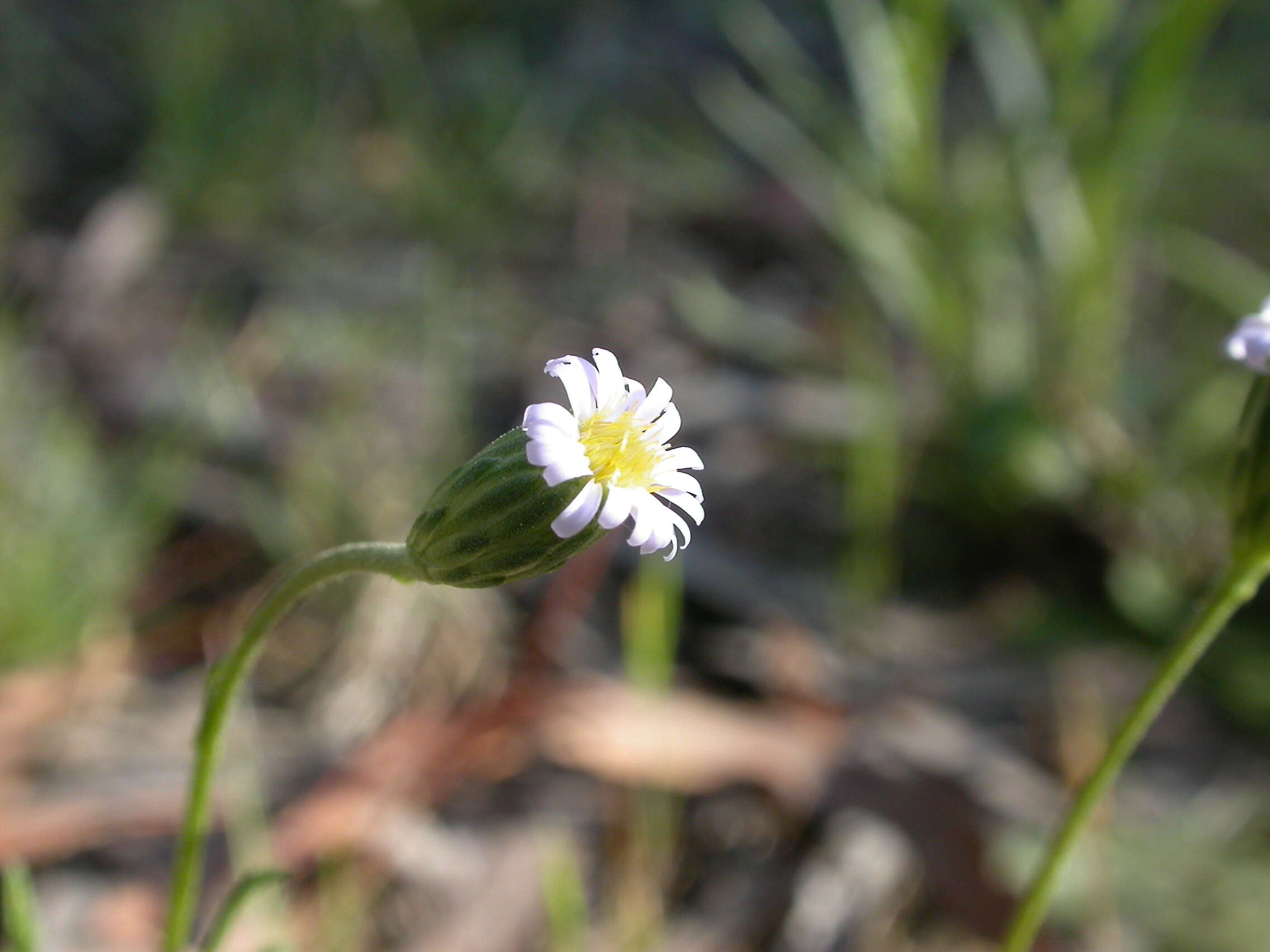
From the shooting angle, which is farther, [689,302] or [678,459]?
[689,302]

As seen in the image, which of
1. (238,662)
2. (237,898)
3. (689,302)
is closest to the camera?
(238,662)

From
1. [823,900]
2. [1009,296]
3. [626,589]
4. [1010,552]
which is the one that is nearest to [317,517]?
[626,589]

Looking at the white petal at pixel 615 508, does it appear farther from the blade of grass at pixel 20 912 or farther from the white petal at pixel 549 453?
the blade of grass at pixel 20 912

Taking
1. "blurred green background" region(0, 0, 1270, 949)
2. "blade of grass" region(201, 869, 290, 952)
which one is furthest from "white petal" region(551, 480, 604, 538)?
"blurred green background" region(0, 0, 1270, 949)

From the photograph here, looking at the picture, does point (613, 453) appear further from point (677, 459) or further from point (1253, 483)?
point (1253, 483)

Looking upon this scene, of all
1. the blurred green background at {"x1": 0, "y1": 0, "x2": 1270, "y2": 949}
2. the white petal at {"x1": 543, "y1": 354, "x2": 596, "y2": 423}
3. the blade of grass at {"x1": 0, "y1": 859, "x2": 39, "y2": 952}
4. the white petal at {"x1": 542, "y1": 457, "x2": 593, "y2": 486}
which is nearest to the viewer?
the white petal at {"x1": 542, "y1": 457, "x2": 593, "y2": 486}

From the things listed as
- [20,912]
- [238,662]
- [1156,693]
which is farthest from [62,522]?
[1156,693]

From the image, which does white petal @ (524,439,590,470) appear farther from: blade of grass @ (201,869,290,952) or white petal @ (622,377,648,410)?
blade of grass @ (201,869,290,952)

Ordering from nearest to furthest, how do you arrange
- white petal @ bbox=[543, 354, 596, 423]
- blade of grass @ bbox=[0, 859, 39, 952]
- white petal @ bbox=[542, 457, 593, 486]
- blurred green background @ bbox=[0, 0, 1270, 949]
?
white petal @ bbox=[542, 457, 593, 486]
white petal @ bbox=[543, 354, 596, 423]
blade of grass @ bbox=[0, 859, 39, 952]
blurred green background @ bbox=[0, 0, 1270, 949]
